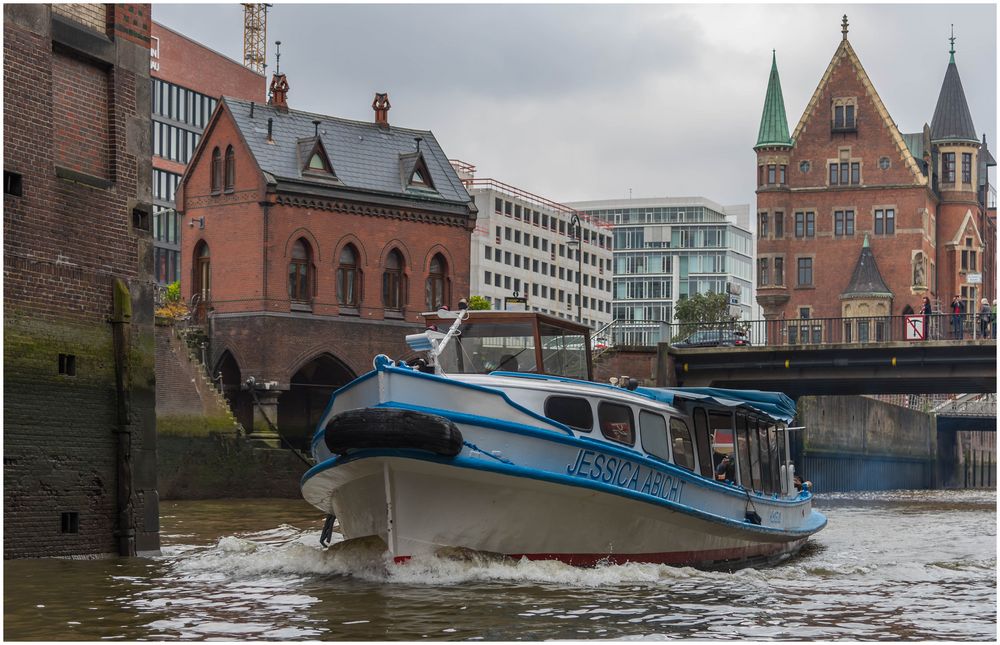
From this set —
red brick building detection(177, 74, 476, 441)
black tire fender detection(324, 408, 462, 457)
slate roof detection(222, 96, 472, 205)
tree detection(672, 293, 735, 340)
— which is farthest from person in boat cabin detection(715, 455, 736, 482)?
tree detection(672, 293, 735, 340)

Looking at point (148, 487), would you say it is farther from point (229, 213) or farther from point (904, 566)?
point (229, 213)

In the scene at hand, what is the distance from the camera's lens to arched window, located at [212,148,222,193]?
51.6 m

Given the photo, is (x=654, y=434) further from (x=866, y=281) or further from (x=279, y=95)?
(x=866, y=281)

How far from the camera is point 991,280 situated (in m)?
106

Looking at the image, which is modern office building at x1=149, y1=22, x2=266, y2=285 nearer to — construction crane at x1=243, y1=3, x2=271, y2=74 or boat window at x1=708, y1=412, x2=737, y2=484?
construction crane at x1=243, y1=3, x2=271, y2=74

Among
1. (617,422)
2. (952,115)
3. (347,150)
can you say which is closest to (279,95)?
(347,150)

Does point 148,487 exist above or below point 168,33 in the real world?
below

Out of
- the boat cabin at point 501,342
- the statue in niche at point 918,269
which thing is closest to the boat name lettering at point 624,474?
the boat cabin at point 501,342

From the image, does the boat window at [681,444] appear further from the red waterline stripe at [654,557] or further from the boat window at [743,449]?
the boat window at [743,449]

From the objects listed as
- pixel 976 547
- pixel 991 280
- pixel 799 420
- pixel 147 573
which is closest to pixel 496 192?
pixel 991 280

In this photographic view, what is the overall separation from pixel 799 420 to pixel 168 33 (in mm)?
45955

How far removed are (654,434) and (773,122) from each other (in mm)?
75514

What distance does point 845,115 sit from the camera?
300ft

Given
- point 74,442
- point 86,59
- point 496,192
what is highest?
point 496,192
